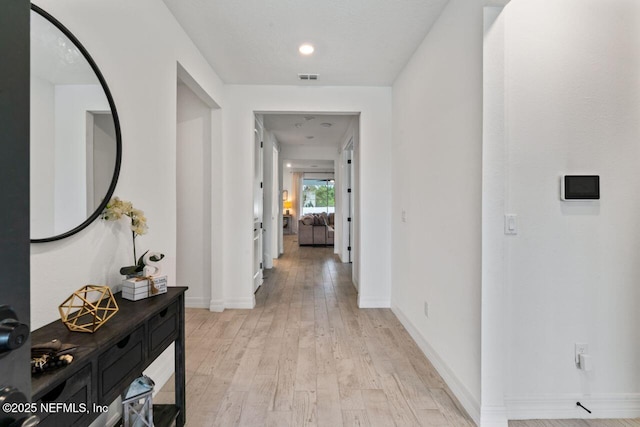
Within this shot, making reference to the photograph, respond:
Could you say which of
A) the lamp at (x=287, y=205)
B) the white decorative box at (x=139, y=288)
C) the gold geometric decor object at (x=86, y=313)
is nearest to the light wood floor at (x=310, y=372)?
the white decorative box at (x=139, y=288)

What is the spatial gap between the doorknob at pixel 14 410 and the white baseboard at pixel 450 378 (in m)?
1.92

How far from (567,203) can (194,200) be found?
3.35 m

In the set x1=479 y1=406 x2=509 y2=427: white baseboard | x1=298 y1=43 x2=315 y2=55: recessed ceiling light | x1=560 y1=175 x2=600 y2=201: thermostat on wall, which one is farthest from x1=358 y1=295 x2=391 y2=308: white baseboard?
x1=298 y1=43 x2=315 y2=55: recessed ceiling light

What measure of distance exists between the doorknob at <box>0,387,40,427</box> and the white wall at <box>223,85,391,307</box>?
10.2ft

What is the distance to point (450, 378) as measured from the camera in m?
2.01

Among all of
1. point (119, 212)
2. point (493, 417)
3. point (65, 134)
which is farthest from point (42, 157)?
point (493, 417)

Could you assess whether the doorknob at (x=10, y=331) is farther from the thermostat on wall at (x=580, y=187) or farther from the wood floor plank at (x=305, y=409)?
the thermostat on wall at (x=580, y=187)

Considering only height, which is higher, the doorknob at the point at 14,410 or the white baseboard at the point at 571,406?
the doorknob at the point at 14,410

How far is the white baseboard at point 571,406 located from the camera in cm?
173

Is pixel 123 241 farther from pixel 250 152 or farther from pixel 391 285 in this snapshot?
pixel 391 285

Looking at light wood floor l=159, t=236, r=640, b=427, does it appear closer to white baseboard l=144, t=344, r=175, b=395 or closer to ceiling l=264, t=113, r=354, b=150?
white baseboard l=144, t=344, r=175, b=395

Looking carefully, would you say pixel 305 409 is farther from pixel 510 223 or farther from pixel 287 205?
pixel 287 205

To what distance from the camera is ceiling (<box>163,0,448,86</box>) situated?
2143 millimetres

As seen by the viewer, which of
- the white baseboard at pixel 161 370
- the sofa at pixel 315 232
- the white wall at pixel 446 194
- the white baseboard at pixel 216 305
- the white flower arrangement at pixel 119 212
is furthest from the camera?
the sofa at pixel 315 232
